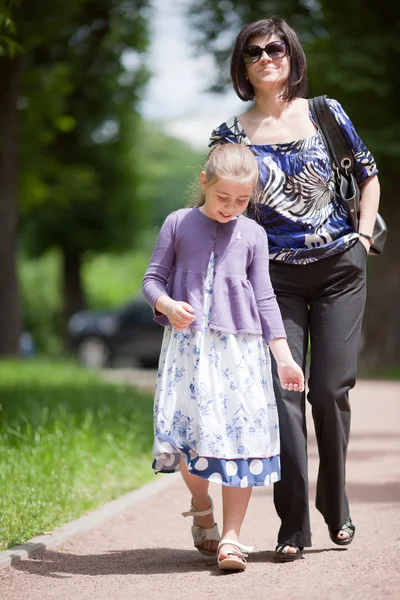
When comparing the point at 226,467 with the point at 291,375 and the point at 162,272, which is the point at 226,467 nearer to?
the point at 291,375

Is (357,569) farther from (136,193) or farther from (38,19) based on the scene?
(136,193)

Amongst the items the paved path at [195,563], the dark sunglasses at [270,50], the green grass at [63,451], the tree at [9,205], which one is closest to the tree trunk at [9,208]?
the tree at [9,205]

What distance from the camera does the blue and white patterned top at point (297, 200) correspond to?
4.70 m

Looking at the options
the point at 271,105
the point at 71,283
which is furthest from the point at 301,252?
the point at 71,283

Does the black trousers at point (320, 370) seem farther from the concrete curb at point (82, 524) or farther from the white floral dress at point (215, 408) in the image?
the concrete curb at point (82, 524)

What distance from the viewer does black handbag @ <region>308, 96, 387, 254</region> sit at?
482cm

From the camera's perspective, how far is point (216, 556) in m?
4.92

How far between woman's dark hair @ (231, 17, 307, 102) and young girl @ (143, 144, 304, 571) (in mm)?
475

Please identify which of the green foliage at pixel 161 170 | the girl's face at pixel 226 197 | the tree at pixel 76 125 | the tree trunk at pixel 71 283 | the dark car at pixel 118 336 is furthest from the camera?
the tree trunk at pixel 71 283

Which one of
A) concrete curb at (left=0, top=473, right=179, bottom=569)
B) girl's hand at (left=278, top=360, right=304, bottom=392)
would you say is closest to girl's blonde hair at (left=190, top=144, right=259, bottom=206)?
girl's hand at (left=278, top=360, right=304, bottom=392)

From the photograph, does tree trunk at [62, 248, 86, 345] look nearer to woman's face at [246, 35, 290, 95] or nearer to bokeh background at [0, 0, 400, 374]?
bokeh background at [0, 0, 400, 374]

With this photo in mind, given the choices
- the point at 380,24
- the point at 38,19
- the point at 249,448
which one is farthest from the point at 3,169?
the point at 249,448

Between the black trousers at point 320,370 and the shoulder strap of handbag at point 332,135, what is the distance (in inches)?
14.2

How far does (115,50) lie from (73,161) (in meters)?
3.85
